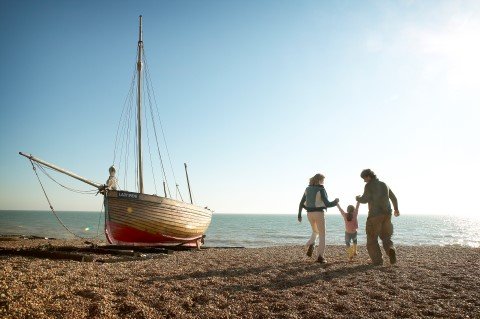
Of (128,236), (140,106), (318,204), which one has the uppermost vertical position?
(140,106)

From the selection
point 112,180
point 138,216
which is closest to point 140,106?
point 112,180

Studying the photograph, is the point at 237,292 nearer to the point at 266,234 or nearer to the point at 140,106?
the point at 140,106

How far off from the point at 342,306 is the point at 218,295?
2.21 metres

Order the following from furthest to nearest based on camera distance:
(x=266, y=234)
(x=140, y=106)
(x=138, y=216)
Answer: (x=266, y=234), (x=140, y=106), (x=138, y=216)

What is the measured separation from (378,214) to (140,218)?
490 inches

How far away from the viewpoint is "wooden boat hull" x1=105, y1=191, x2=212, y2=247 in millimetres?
16691

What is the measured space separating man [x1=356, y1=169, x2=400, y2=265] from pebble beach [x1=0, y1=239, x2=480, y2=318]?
2.64ft

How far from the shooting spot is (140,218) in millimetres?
16797

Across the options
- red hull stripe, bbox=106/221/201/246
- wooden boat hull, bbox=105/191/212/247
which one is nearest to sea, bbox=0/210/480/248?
wooden boat hull, bbox=105/191/212/247

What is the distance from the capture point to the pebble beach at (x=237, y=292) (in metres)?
4.71

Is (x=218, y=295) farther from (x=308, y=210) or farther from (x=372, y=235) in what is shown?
(x=372, y=235)

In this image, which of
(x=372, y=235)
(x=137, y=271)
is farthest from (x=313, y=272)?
(x=137, y=271)

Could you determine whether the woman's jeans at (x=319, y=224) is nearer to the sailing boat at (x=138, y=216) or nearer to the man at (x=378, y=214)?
the man at (x=378, y=214)

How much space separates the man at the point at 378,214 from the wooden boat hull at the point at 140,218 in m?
9.80
